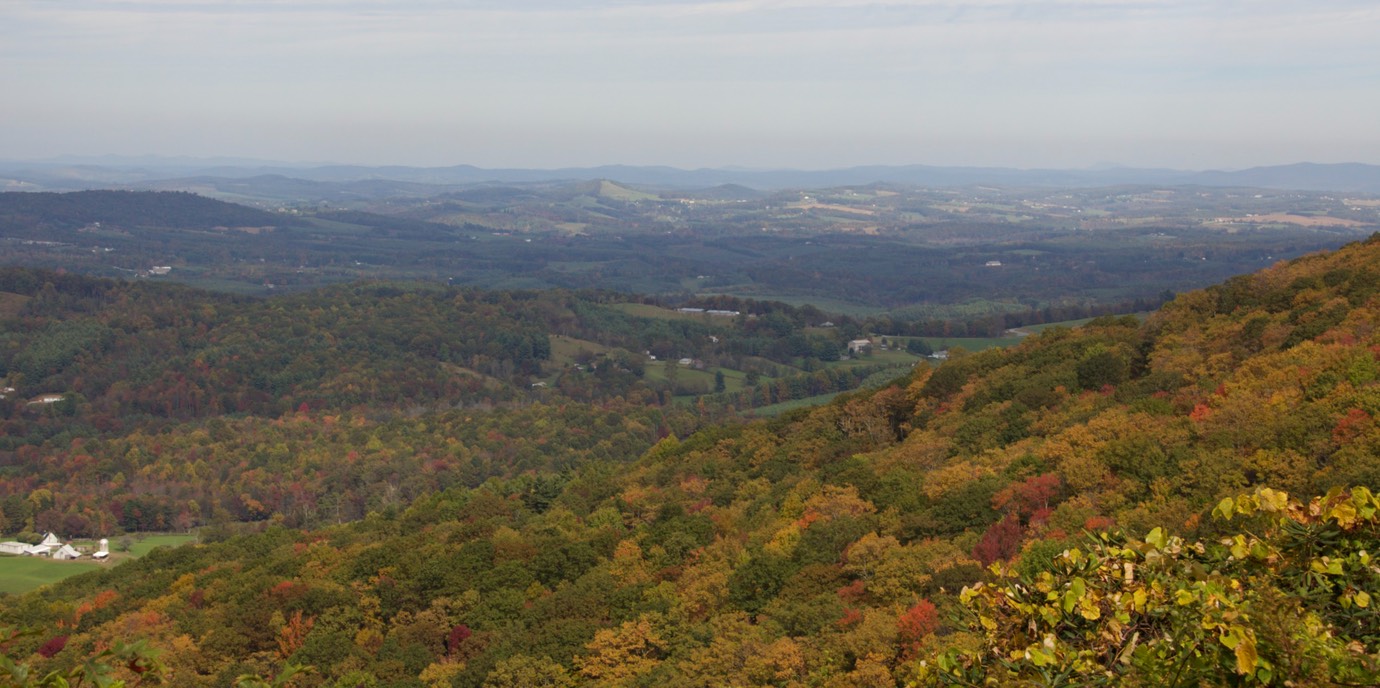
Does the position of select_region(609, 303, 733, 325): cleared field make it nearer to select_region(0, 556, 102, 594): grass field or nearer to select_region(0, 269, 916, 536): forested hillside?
select_region(0, 269, 916, 536): forested hillside

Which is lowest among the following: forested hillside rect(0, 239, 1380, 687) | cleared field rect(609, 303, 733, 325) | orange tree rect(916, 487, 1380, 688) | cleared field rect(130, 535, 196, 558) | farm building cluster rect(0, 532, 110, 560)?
cleared field rect(130, 535, 196, 558)

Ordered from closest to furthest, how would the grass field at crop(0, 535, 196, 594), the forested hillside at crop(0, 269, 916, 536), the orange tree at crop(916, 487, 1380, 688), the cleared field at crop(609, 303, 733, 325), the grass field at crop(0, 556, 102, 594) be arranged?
1. the orange tree at crop(916, 487, 1380, 688)
2. the grass field at crop(0, 556, 102, 594)
3. the grass field at crop(0, 535, 196, 594)
4. the forested hillside at crop(0, 269, 916, 536)
5. the cleared field at crop(609, 303, 733, 325)

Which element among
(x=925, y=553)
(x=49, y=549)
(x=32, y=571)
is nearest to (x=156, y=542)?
(x=49, y=549)

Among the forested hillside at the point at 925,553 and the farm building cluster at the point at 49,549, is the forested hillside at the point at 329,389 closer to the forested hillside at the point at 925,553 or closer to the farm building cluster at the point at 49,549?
the farm building cluster at the point at 49,549

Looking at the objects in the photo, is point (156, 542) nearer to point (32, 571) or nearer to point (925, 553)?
point (32, 571)

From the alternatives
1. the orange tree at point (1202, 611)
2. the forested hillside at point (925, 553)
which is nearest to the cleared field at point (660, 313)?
the forested hillside at point (925, 553)

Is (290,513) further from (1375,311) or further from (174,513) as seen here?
(1375,311)

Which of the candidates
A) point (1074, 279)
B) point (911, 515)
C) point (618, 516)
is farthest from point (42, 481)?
point (1074, 279)

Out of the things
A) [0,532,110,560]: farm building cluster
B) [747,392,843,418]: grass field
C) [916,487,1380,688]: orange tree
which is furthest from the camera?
[747,392,843,418]: grass field

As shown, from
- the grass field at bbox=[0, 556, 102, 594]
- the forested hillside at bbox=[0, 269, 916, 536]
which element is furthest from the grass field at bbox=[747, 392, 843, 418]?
the grass field at bbox=[0, 556, 102, 594]
